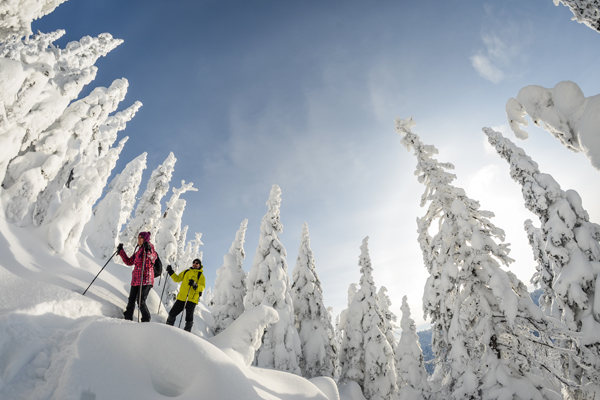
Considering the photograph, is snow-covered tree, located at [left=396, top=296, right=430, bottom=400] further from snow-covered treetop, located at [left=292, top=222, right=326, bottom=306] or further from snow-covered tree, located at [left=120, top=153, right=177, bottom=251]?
snow-covered tree, located at [left=120, top=153, right=177, bottom=251]

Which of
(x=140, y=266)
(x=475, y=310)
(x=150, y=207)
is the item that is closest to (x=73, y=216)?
(x=140, y=266)

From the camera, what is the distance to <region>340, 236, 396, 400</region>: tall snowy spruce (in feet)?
48.0

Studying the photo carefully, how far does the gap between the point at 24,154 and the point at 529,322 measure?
630 inches

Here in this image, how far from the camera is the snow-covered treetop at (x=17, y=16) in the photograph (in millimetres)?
6320

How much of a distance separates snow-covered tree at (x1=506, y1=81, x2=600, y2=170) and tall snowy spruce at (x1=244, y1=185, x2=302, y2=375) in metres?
12.9

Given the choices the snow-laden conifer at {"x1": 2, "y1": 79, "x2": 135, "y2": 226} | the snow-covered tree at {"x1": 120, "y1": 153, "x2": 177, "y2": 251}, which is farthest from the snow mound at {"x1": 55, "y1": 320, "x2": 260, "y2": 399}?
the snow-covered tree at {"x1": 120, "y1": 153, "x2": 177, "y2": 251}

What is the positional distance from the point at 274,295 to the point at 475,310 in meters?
9.38

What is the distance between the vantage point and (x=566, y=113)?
3.74 meters

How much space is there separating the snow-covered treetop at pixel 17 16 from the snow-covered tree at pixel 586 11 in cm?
1144

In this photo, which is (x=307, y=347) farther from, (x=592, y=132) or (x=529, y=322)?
(x=592, y=132)

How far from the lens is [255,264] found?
15.6 m

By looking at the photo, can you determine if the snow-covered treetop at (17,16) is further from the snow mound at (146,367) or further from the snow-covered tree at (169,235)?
the snow-covered tree at (169,235)

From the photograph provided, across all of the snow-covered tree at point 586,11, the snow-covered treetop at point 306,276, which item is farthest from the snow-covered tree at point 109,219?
the snow-covered tree at point 586,11

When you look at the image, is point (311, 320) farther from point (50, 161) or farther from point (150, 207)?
point (150, 207)
